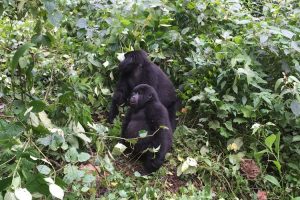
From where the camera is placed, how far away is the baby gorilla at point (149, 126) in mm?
4020

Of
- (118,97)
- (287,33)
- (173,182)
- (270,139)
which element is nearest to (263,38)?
(287,33)

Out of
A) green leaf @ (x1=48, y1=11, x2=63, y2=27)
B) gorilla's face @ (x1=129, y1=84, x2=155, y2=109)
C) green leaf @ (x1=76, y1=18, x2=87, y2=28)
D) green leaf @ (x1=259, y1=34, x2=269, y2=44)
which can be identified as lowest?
gorilla's face @ (x1=129, y1=84, x2=155, y2=109)

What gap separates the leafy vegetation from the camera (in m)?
3.65

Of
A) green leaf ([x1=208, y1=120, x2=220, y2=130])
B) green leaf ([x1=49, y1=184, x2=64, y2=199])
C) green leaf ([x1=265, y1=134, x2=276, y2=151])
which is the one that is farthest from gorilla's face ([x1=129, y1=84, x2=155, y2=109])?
green leaf ([x1=49, y1=184, x2=64, y2=199])

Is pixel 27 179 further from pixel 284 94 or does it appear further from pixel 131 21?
pixel 131 21

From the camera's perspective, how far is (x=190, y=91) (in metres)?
4.84

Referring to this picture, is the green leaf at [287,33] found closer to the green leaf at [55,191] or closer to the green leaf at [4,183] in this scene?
the green leaf at [55,191]

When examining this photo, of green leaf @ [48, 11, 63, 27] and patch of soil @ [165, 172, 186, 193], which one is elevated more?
green leaf @ [48, 11, 63, 27]

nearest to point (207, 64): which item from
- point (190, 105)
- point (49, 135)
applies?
point (190, 105)

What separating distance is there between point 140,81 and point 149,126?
82cm

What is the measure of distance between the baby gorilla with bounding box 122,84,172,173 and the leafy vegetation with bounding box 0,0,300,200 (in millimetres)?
158

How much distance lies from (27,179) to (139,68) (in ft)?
9.93

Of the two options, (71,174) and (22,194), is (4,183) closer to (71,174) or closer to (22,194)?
(22,194)

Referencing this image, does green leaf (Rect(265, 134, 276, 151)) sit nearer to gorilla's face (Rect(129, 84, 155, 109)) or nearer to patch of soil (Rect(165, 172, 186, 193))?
patch of soil (Rect(165, 172, 186, 193))
